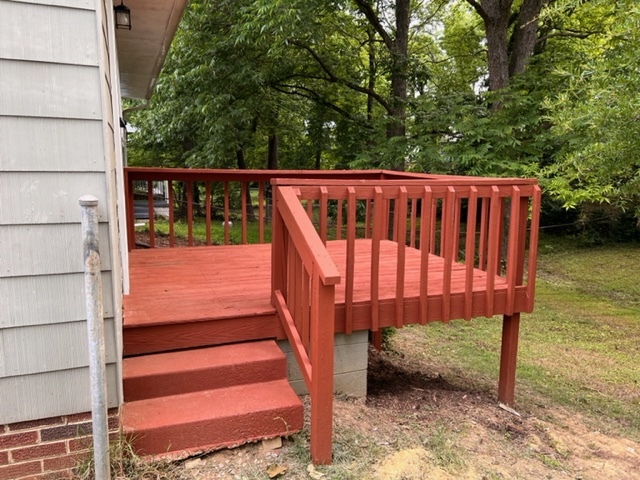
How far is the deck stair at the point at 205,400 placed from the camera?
2.19m

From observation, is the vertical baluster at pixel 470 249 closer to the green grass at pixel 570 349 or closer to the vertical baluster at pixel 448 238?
the vertical baluster at pixel 448 238

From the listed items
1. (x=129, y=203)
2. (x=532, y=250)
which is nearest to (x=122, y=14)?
(x=129, y=203)

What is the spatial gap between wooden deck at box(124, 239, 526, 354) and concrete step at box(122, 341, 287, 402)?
11 centimetres

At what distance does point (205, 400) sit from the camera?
2.39 metres

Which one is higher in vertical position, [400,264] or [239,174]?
[239,174]

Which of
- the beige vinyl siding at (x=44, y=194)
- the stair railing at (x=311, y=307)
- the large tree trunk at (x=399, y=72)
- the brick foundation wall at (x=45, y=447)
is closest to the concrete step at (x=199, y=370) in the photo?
the stair railing at (x=311, y=307)

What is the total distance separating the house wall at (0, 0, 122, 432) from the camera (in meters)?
1.79

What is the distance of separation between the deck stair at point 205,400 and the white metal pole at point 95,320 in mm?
254

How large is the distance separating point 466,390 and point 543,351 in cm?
215

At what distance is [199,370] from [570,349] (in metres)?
4.65

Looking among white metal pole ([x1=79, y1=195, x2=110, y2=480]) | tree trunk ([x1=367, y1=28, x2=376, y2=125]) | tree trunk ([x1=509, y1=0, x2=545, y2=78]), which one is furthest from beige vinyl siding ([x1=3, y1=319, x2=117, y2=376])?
tree trunk ([x1=367, y1=28, x2=376, y2=125])

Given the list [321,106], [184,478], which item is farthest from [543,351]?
[321,106]

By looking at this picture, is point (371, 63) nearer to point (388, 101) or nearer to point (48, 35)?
point (388, 101)

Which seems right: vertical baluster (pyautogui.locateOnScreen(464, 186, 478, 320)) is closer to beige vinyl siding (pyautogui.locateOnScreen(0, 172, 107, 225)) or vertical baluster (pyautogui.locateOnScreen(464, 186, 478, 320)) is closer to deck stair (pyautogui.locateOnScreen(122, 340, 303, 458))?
deck stair (pyautogui.locateOnScreen(122, 340, 303, 458))
